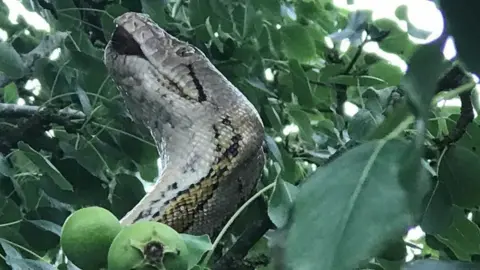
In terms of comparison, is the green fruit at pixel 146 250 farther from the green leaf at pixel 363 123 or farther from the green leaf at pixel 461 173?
the green leaf at pixel 363 123

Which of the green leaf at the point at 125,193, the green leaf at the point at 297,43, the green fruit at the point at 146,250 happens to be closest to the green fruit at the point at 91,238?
the green fruit at the point at 146,250

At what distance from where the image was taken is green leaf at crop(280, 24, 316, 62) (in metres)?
1.03

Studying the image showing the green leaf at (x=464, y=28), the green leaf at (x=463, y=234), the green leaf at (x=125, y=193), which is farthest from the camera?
the green leaf at (x=125, y=193)

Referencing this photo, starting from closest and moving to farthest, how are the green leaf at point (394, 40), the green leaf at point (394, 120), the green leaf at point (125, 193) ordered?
the green leaf at point (394, 120)
the green leaf at point (125, 193)
the green leaf at point (394, 40)

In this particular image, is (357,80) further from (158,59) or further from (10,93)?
(10,93)

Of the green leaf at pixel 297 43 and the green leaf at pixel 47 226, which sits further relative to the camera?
the green leaf at pixel 297 43

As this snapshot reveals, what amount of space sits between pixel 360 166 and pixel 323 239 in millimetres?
55

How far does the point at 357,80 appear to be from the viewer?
0.98 meters

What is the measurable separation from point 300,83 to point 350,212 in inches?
24.7

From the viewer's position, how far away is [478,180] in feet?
1.86

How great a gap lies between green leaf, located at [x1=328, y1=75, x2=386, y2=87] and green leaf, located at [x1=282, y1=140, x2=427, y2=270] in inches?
22.8

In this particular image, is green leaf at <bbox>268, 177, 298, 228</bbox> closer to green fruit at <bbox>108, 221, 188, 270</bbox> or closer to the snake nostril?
green fruit at <bbox>108, 221, 188, 270</bbox>

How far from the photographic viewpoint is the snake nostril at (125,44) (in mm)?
839

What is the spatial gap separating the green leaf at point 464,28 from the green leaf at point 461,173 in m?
0.32
